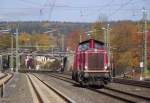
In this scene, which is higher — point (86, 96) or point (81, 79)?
point (81, 79)

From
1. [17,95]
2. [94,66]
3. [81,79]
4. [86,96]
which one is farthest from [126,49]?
[86,96]

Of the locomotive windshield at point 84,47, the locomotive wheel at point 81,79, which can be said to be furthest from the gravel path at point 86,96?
the locomotive windshield at point 84,47

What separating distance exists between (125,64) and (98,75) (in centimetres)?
6844

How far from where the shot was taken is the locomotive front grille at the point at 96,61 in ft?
128

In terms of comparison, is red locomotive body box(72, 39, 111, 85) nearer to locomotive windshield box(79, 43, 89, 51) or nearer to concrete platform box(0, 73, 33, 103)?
locomotive windshield box(79, 43, 89, 51)

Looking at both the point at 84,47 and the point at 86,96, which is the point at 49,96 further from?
the point at 84,47

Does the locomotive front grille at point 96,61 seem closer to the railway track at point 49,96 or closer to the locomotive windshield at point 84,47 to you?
the locomotive windshield at point 84,47

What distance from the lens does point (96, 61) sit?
39219 mm

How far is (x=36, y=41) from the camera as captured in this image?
625ft

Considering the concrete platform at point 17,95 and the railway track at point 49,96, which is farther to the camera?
the concrete platform at point 17,95

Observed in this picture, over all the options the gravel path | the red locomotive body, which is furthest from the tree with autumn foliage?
the gravel path

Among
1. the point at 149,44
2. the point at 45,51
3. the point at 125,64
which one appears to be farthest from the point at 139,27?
the point at 45,51

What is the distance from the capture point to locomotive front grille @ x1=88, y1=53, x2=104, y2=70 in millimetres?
38997

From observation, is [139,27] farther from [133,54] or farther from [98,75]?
[98,75]
